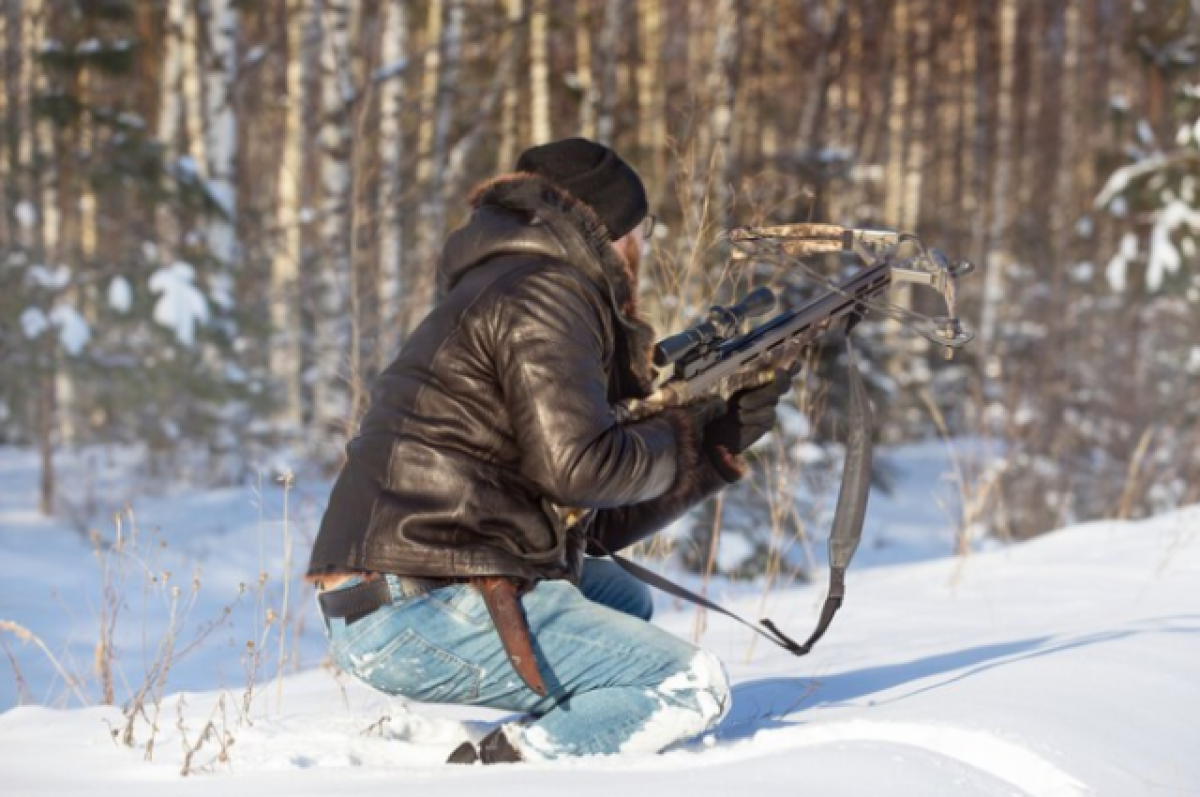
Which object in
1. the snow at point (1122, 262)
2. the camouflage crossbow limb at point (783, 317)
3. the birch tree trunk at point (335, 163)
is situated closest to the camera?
the camouflage crossbow limb at point (783, 317)

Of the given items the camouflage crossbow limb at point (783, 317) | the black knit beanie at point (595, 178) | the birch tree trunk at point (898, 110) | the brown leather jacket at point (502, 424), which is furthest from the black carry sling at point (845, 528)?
the birch tree trunk at point (898, 110)

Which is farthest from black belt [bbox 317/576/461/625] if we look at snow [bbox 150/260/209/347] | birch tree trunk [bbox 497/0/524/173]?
birch tree trunk [bbox 497/0/524/173]

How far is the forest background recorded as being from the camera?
28.4 ft

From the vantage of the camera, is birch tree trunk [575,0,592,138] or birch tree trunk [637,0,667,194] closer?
birch tree trunk [575,0,592,138]

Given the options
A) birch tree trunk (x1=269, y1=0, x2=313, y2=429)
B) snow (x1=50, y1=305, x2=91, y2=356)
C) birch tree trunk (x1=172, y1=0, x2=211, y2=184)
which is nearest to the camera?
snow (x1=50, y1=305, x2=91, y2=356)

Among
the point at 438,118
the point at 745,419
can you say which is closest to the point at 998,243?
the point at 438,118

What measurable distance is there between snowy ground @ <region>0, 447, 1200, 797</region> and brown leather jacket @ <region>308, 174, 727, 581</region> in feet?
1.36

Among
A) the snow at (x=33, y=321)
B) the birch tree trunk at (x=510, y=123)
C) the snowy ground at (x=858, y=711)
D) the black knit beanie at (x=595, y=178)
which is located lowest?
the snowy ground at (x=858, y=711)

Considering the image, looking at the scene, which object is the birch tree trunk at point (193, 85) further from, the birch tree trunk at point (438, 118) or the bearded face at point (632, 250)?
the bearded face at point (632, 250)

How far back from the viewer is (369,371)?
7559mm

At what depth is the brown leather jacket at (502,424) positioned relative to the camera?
2.59 m

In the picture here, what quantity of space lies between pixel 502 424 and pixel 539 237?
36 centimetres

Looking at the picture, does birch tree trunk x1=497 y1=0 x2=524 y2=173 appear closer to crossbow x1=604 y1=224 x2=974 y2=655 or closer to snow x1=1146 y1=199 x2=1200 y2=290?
snow x1=1146 y1=199 x2=1200 y2=290

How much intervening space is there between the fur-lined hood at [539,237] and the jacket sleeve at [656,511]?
394 mm
